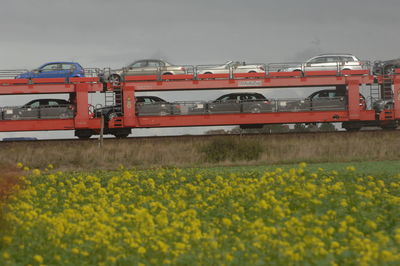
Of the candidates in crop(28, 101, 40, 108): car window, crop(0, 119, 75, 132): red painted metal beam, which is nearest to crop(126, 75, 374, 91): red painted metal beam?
crop(0, 119, 75, 132): red painted metal beam

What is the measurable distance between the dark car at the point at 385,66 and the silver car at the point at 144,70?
10.4m

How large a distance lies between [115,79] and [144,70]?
→ 150cm

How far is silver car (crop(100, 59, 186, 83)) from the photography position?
3328 cm

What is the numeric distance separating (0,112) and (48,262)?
25.6 metres

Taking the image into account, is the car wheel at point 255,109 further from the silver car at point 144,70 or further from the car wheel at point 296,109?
the silver car at point 144,70

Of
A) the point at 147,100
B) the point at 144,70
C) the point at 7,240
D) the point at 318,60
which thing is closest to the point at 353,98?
the point at 318,60

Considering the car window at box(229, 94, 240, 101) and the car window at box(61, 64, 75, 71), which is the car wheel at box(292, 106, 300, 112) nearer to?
the car window at box(229, 94, 240, 101)

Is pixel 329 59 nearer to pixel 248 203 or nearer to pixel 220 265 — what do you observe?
pixel 248 203

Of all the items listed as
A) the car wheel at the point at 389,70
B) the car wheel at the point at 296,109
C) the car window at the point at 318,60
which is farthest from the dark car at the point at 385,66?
the car wheel at the point at 296,109

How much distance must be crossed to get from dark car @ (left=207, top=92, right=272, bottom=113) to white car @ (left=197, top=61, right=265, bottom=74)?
115cm

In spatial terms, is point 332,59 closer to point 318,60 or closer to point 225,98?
point 318,60

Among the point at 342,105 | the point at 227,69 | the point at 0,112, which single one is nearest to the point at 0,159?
the point at 0,112

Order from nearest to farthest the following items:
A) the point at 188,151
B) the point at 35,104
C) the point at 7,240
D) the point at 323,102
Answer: the point at 7,240
the point at 188,151
the point at 35,104
the point at 323,102

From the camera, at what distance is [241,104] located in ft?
110
